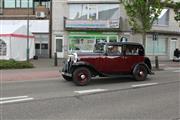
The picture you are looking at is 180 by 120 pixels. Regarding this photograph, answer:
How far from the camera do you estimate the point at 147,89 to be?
13031 millimetres

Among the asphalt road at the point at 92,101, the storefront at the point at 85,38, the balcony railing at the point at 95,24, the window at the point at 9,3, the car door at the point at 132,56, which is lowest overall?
the asphalt road at the point at 92,101

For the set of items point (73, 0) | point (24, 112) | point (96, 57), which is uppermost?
point (73, 0)

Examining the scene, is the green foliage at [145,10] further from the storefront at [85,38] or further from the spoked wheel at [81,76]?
the storefront at [85,38]

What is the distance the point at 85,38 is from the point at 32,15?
6.18 m

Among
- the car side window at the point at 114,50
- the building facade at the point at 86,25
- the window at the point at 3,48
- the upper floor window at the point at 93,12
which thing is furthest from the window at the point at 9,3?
the car side window at the point at 114,50

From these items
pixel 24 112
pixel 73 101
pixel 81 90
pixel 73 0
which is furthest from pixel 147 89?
pixel 73 0

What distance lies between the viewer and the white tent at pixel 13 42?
30.4 m

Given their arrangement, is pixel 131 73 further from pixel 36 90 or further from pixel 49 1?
pixel 49 1

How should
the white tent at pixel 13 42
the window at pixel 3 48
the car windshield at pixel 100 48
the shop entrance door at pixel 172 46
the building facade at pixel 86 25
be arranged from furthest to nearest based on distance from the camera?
the shop entrance door at pixel 172 46
the building facade at pixel 86 25
the window at pixel 3 48
the white tent at pixel 13 42
the car windshield at pixel 100 48

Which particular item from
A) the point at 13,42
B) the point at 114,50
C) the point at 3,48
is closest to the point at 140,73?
the point at 114,50

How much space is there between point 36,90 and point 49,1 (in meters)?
26.1

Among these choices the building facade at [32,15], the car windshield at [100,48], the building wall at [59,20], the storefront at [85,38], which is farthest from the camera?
the building facade at [32,15]

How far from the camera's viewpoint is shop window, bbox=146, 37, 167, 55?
3756 centimetres

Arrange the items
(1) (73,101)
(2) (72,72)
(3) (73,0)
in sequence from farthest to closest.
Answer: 1. (3) (73,0)
2. (2) (72,72)
3. (1) (73,101)
